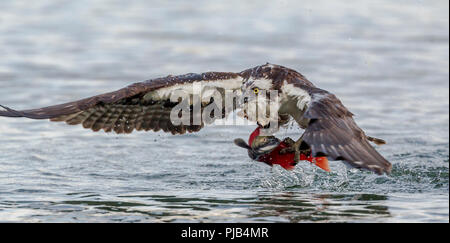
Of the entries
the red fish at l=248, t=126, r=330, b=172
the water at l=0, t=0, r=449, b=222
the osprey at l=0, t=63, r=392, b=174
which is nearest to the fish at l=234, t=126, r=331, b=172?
the red fish at l=248, t=126, r=330, b=172

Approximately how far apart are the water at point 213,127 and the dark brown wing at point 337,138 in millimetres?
1067

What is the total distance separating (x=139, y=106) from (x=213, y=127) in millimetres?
3435

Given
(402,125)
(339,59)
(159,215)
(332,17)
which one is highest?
(332,17)

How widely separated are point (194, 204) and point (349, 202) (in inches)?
63.4

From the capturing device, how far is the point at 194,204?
8.18 meters

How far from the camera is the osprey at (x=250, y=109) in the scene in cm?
655

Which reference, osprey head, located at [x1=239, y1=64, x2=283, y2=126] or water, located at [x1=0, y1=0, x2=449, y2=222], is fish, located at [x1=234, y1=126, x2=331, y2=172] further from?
water, located at [x1=0, y1=0, x2=449, y2=222]

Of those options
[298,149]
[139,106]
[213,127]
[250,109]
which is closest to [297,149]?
[298,149]

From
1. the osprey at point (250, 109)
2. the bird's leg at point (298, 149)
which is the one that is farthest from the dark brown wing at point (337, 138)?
the bird's leg at point (298, 149)

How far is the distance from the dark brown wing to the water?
107 centimetres

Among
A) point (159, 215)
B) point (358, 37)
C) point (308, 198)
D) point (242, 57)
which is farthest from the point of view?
point (358, 37)

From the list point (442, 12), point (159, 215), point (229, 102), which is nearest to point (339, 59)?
point (442, 12)

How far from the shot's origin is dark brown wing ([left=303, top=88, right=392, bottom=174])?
251 inches

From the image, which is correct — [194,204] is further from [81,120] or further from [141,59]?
[141,59]
